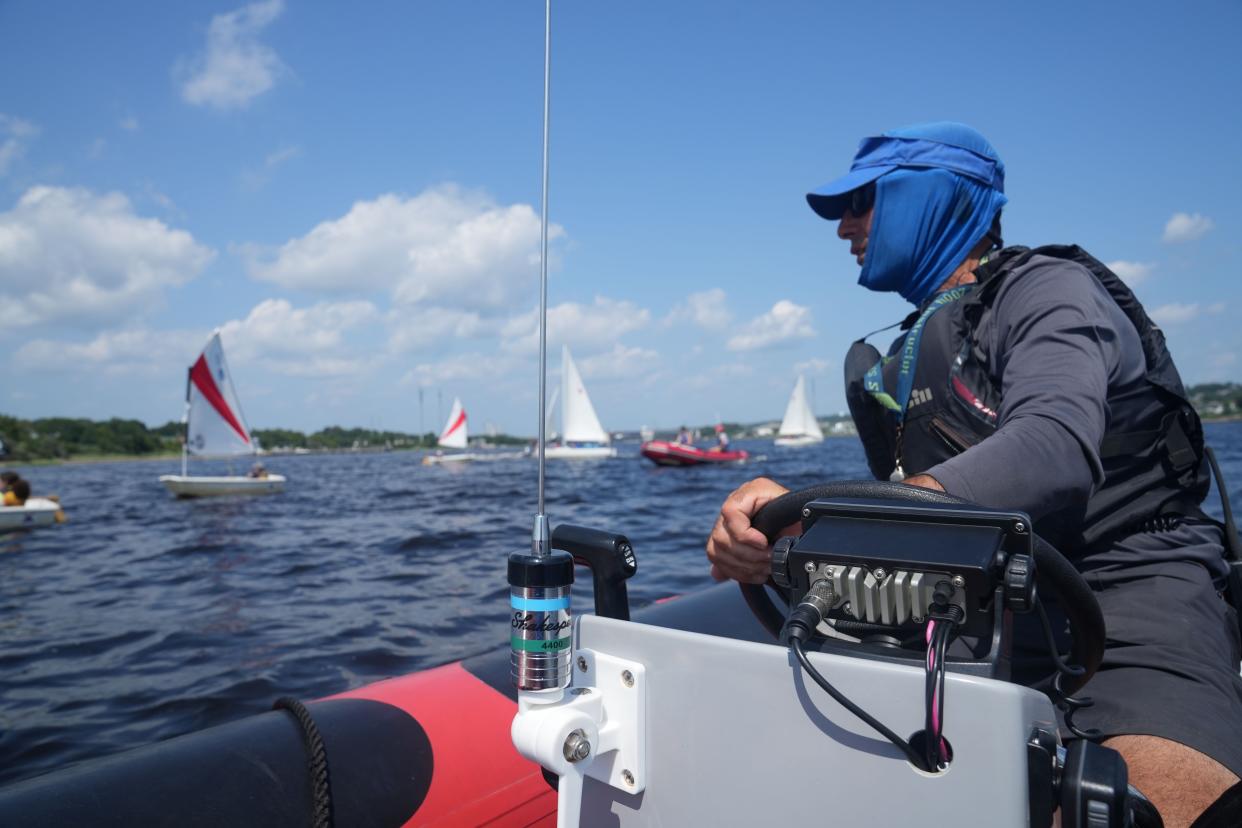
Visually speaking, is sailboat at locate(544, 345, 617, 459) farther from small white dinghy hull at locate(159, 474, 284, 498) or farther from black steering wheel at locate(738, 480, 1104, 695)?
black steering wheel at locate(738, 480, 1104, 695)

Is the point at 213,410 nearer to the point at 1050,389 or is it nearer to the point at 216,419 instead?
the point at 216,419

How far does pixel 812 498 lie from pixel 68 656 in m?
6.28

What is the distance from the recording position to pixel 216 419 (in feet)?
83.7

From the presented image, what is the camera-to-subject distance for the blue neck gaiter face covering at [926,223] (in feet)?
5.79

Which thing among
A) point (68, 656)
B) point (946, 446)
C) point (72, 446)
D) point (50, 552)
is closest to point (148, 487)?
point (50, 552)

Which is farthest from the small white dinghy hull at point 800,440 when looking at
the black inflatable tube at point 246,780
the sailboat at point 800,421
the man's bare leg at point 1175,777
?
the man's bare leg at point 1175,777

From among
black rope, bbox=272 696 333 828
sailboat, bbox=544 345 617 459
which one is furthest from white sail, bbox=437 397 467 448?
black rope, bbox=272 696 333 828

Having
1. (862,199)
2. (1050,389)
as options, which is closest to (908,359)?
(862,199)

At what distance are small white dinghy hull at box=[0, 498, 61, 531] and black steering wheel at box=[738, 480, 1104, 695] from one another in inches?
679

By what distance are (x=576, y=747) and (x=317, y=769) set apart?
37.0 inches

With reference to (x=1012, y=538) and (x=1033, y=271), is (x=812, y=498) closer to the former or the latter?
(x=1012, y=538)

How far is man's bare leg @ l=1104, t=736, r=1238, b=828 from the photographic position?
3.71 feet

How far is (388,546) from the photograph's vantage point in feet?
34.1

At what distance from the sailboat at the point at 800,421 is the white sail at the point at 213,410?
41.0m
